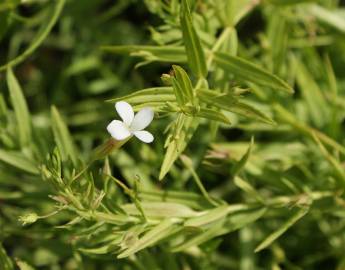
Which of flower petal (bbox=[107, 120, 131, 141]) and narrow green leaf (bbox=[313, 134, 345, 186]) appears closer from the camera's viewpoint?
flower petal (bbox=[107, 120, 131, 141])

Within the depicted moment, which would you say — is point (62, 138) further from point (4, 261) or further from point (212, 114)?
point (212, 114)

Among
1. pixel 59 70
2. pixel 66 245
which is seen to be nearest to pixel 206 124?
pixel 66 245

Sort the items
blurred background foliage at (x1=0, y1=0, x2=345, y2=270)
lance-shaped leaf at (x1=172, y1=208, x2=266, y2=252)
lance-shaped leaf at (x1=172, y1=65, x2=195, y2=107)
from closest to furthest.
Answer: lance-shaped leaf at (x1=172, y1=65, x2=195, y2=107) < blurred background foliage at (x1=0, y1=0, x2=345, y2=270) < lance-shaped leaf at (x1=172, y1=208, x2=266, y2=252)

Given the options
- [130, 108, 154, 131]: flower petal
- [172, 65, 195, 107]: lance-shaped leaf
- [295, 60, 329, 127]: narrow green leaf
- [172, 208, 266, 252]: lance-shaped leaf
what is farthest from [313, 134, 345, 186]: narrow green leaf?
[130, 108, 154, 131]: flower petal

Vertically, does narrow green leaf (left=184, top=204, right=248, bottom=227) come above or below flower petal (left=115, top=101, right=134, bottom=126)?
below

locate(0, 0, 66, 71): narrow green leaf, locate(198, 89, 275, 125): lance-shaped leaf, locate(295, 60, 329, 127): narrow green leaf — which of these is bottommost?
locate(295, 60, 329, 127): narrow green leaf

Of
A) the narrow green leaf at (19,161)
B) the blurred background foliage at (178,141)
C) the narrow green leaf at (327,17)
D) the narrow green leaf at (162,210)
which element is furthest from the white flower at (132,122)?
the narrow green leaf at (327,17)

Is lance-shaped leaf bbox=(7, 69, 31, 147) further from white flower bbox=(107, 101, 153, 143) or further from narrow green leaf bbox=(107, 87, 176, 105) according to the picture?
white flower bbox=(107, 101, 153, 143)

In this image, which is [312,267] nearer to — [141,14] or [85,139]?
[85,139]
